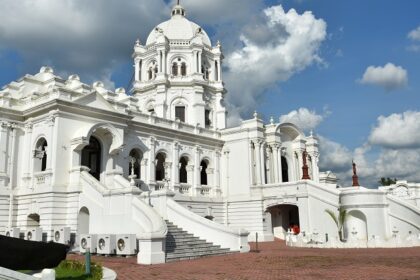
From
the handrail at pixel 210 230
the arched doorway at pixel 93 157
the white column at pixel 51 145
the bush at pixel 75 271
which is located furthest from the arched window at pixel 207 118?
the bush at pixel 75 271

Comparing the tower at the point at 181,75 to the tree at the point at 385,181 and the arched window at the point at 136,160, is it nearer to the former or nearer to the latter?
the arched window at the point at 136,160

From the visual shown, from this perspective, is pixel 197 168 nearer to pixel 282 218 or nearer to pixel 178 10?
pixel 282 218

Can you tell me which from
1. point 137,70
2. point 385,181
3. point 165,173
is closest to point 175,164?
point 165,173

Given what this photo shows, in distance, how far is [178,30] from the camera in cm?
4384

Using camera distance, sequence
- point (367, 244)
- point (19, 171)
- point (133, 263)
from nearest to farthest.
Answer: point (133, 263)
point (367, 244)
point (19, 171)

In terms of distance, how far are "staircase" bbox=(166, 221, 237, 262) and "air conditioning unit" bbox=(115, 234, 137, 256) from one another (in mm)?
1456

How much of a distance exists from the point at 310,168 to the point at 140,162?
19043mm

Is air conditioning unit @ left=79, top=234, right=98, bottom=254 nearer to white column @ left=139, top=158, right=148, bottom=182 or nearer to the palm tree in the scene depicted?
white column @ left=139, top=158, right=148, bottom=182

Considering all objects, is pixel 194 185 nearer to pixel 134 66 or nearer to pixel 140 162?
pixel 140 162

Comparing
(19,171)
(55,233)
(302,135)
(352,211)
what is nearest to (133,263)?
(55,233)

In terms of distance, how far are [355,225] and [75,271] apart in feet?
69.3

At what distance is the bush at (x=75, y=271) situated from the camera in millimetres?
11234

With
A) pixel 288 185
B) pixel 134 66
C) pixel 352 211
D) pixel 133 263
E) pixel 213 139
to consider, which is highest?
pixel 134 66

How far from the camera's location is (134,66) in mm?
44719
